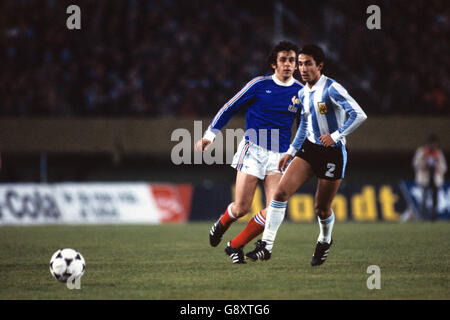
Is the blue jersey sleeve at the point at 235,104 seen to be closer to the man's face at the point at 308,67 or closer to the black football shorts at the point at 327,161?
the man's face at the point at 308,67

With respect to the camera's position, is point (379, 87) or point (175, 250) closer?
point (175, 250)

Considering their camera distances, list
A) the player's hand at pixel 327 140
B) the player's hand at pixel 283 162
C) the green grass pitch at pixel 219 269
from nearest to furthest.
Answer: the green grass pitch at pixel 219 269
the player's hand at pixel 327 140
the player's hand at pixel 283 162

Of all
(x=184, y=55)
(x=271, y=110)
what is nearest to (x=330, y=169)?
(x=271, y=110)

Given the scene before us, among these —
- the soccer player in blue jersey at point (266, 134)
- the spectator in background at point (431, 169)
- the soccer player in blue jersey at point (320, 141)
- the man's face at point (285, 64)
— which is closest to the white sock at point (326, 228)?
the soccer player in blue jersey at point (320, 141)

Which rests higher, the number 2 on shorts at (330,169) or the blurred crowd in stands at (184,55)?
the blurred crowd in stands at (184,55)

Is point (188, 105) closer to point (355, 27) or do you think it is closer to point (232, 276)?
point (355, 27)

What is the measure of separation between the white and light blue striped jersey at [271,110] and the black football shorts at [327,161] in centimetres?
63

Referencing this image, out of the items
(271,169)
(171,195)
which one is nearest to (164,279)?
(271,169)

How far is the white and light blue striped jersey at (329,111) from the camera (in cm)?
755

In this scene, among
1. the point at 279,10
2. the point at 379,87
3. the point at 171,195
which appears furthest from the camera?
the point at 279,10

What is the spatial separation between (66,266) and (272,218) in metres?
2.42

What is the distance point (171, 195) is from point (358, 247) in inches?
358

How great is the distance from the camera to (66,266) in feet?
22.1

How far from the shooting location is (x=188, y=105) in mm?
20328
